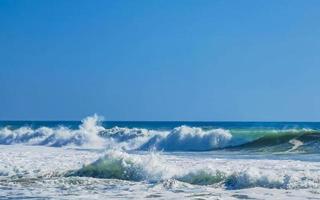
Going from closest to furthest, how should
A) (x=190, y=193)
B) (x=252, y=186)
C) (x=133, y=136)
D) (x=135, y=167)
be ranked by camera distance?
(x=190, y=193)
(x=252, y=186)
(x=135, y=167)
(x=133, y=136)

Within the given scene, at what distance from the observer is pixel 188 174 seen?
46.1 ft

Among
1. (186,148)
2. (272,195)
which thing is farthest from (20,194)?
(186,148)

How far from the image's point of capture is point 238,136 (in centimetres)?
3769

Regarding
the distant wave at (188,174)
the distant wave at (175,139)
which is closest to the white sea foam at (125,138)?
the distant wave at (175,139)

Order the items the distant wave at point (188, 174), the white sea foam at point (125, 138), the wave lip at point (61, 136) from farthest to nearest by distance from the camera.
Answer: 1. the wave lip at point (61, 136)
2. the white sea foam at point (125, 138)
3. the distant wave at point (188, 174)

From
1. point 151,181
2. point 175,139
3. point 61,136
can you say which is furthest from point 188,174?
point 61,136

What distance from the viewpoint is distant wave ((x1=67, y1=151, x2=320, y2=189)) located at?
42.1 ft

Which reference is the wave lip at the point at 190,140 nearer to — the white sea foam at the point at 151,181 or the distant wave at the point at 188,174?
A: the white sea foam at the point at 151,181

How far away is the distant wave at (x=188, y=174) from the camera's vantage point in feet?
42.1

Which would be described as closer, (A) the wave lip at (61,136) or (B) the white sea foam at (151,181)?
(B) the white sea foam at (151,181)

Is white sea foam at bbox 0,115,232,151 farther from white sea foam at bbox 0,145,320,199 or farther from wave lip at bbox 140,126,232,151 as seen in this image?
white sea foam at bbox 0,145,320,199

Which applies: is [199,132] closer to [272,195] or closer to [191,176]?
[191,176]

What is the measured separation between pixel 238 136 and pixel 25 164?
22.4 meters

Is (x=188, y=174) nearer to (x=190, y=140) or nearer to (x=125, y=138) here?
(x=190, y=140)
